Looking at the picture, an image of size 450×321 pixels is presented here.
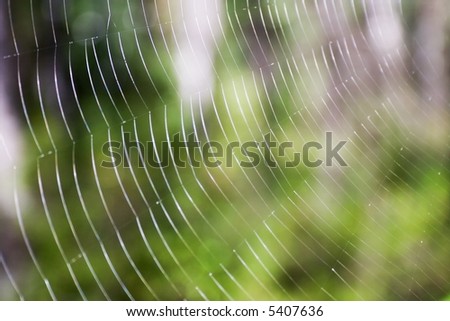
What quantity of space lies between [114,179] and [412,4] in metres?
0.53

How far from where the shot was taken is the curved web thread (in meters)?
0.82

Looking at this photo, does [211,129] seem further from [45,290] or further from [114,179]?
[45,290]

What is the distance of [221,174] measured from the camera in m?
0.92

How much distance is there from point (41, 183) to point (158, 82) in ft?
0.70

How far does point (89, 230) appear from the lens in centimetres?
83

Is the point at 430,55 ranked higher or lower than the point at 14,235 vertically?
higher

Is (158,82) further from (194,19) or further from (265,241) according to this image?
(265,241)

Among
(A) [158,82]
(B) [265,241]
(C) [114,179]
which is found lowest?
(B) [265,241]

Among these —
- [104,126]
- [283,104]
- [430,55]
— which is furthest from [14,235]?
[430,55]

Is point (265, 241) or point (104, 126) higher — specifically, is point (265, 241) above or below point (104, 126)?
below

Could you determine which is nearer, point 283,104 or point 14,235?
point 14,235

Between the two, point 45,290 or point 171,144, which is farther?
point 171,144

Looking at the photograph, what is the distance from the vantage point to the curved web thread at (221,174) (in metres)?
0.82

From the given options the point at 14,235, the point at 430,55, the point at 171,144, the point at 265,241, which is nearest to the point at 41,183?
the point at 14,235
